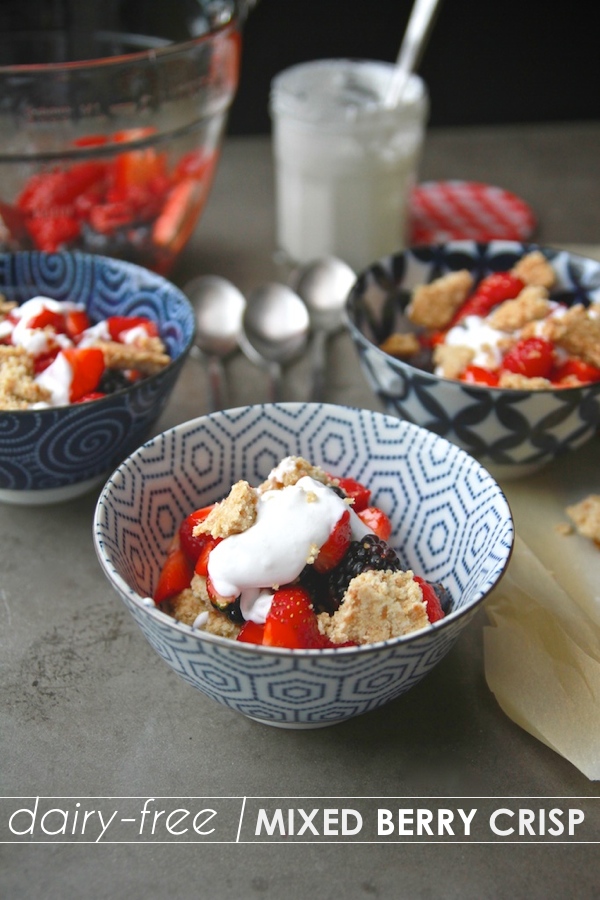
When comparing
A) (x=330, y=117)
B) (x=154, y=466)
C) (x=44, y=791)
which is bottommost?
(x=44, y=791)

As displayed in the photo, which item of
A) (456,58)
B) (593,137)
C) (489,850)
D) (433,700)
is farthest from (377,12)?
(489,850)

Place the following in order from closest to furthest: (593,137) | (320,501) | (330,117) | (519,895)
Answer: (519,895), (320,501), (330,117), (593,137)

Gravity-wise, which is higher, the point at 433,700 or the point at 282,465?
the point at 282,465

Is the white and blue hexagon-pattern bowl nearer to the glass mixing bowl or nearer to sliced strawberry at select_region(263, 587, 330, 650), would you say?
sliced strawberry at select_region(263, 587, 330, 650)

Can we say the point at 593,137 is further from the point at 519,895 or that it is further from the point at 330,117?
the point at 519,895

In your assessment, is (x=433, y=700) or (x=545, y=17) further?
(x=545, y=17)

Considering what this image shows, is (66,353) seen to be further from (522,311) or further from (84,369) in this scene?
(522,311)

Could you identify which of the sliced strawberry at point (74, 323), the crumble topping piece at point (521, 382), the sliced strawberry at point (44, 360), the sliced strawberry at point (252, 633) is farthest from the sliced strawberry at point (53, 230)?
the sliced strawberry at point (252, 633)
